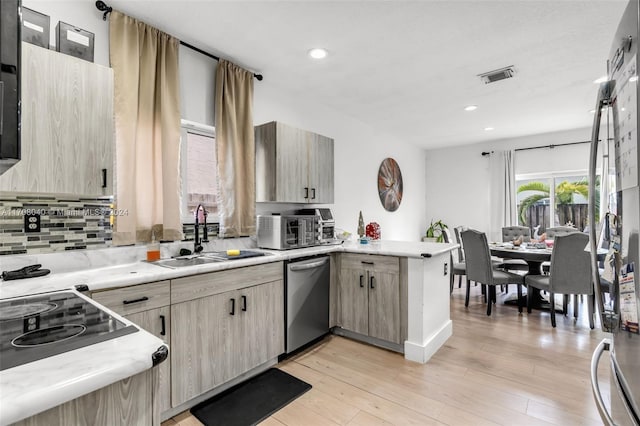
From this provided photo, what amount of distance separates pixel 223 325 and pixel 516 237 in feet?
15.8

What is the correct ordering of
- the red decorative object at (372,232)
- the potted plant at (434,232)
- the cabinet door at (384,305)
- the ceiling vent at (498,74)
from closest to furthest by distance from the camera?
the cabinet door at (384,305), the ceiling vent at (498,74), the red decorative object at (372,232), the potted plant at (434,232)

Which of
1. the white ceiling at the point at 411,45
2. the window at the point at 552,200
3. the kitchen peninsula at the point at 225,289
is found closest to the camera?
the kitchen peninsula at the point at 225,289

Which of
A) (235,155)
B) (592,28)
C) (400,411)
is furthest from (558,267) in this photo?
(235,155)

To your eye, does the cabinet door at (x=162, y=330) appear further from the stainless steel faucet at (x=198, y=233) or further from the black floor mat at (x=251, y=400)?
the stainless steel faucet at (x=198, y=233)

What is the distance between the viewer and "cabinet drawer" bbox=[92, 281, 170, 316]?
5.27ft

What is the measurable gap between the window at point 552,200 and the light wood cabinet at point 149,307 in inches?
239

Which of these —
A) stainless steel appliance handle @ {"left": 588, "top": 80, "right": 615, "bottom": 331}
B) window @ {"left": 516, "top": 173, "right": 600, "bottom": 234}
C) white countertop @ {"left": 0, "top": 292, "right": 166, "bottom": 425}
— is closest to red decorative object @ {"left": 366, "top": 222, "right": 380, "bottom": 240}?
stainless steel appliance handle @ {"left": 588, "top": 80, "right": 615, "bottom": 331}

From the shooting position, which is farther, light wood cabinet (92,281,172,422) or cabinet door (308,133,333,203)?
cabinet door (308,133,333,203)

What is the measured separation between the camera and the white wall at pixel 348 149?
2070mm

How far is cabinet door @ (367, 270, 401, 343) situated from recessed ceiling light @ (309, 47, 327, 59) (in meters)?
1.99

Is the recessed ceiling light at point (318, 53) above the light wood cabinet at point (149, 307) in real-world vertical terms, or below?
above

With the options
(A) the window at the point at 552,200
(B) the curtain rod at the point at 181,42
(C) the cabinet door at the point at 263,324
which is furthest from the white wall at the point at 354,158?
(A) the window at the point at 552,200

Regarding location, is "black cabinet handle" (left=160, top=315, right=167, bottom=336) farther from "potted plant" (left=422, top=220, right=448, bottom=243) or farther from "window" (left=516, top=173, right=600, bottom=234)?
"window" (left=516, top=173, right=600, bottom=234)

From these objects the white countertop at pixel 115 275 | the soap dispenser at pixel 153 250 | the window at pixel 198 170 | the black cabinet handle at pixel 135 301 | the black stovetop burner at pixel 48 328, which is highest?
the window at pixel 198 170
